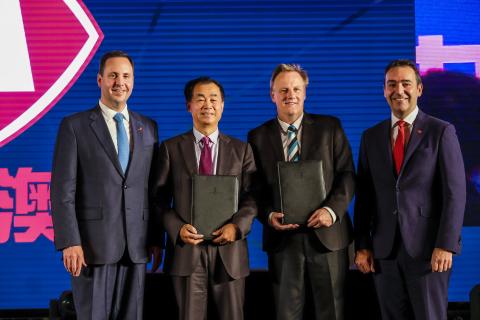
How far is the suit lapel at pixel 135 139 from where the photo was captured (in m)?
2.69

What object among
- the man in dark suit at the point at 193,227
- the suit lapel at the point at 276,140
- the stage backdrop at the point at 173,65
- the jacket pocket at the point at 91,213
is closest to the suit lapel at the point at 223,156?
the man in dark suit at the point at 193,227

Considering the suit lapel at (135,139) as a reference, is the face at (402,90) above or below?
above

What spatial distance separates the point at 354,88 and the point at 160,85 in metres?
1.48

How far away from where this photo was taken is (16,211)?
4250 mm

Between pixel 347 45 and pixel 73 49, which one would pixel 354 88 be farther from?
pixel 73 49

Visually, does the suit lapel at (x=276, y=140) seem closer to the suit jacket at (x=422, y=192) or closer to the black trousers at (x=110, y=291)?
the suit jacket at (x=422, y=192)

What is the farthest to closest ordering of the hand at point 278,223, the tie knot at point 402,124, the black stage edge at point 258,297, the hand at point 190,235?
1. the black stage edge at point 258,297
2. the tie knot at point 402,124
3. the hand at point 278,223
4. the hand at point 190,235

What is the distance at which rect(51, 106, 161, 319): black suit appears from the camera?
8.61ft

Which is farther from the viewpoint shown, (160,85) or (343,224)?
(160,85)

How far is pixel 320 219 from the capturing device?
8.50 ft

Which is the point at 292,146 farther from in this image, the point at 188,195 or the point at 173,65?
the point at 173,65

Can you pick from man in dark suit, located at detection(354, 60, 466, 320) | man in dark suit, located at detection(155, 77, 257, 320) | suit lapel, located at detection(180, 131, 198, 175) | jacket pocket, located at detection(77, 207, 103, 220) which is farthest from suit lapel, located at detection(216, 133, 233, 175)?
man in dark suit, located at detection(354, 60, 466, 320)

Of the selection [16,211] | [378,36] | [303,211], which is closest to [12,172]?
[16,211]

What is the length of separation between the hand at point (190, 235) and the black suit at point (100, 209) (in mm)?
261
